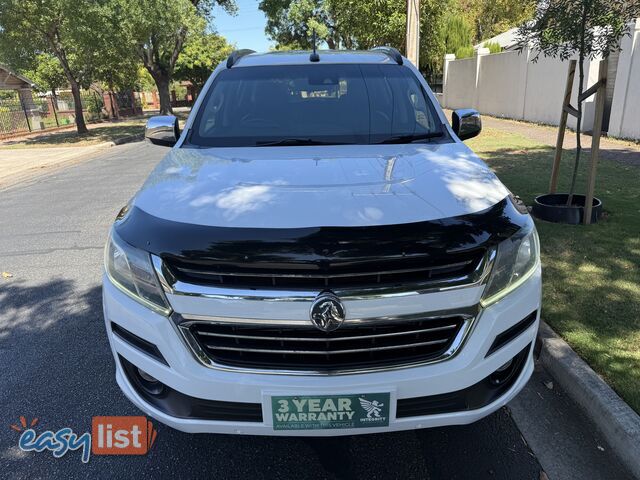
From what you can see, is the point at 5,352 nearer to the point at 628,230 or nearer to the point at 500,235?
the point at 500,235

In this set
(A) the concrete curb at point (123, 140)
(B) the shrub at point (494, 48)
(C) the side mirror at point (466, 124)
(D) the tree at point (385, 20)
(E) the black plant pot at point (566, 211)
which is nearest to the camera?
(C) the side mirror at point (466, 124)

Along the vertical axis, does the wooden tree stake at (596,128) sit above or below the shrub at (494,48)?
below

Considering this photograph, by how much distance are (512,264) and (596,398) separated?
1153mm

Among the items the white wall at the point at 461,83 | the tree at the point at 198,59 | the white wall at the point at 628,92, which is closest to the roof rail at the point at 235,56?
the white wall at the point at 628,92

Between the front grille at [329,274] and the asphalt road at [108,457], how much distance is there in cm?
106

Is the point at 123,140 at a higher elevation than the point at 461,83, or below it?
below

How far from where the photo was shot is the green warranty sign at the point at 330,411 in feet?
6.24

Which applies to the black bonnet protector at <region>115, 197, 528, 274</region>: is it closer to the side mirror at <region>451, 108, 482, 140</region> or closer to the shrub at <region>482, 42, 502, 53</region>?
the side mirror at <region>451, 108, 482, 140</region>

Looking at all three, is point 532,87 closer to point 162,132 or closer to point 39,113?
point 162,132

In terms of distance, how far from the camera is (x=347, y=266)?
1.84 meters

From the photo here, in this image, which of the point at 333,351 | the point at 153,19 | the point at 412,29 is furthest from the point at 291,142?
the point at 153,19

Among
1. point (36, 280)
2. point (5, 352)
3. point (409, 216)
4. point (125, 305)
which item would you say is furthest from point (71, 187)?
point (409, 216)

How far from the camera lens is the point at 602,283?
390 cm

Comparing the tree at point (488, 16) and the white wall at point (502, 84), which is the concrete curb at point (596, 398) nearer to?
the white wall at point (502, 84)
